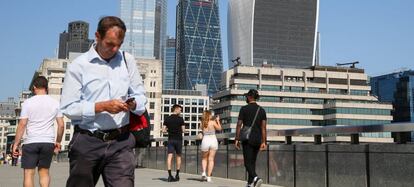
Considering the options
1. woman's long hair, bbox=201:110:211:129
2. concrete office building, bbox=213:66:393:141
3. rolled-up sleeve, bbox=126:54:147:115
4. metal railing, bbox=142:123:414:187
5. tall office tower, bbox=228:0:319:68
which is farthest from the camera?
tall office tower, bbox=228:0:319:68

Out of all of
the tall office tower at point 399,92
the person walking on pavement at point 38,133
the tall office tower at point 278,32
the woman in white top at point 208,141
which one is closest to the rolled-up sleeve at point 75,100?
the person walking on pavement at point 38,133

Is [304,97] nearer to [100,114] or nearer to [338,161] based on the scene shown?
[338,161]

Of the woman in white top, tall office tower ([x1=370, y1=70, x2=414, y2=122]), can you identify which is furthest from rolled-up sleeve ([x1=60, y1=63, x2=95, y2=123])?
tall office tower ([x1=370, y1=70, x2=414, y2=122])

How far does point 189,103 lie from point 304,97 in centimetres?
4071

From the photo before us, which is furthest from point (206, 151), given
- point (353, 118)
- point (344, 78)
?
point (344, 78)

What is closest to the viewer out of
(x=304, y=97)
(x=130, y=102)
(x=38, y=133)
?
(x=130, y=102)

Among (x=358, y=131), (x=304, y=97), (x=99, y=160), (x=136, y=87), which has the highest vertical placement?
(x=304, y=97)

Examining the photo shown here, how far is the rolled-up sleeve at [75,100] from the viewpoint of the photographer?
3.63m

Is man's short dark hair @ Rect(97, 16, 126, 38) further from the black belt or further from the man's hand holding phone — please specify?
the black belt

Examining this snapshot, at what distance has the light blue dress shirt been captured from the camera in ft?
12.2

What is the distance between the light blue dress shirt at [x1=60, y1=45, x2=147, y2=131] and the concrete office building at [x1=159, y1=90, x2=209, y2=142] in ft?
486

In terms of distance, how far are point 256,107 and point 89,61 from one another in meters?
5.31

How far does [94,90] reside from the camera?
148 inches

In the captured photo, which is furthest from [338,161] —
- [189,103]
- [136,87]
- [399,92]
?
[399,92]
